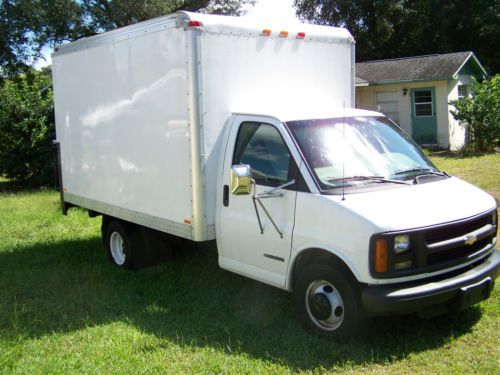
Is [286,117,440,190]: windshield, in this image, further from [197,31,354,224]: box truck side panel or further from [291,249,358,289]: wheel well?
[291,249,358,289]: wheel well

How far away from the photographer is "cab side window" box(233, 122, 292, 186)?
200 inches

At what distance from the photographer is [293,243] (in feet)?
16.0

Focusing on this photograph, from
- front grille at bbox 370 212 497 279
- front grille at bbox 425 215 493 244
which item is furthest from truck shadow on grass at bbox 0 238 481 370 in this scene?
front grille at bbox 425 215 493 244

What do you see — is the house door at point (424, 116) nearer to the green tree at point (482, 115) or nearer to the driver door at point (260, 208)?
the green tree at point (482, 115)

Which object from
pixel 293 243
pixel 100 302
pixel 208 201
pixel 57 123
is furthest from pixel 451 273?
pixel 57 123

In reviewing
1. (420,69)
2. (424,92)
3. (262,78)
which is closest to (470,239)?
(262,78)

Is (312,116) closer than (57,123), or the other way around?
(312,116)

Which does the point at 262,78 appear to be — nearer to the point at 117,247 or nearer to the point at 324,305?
the point at 324,305

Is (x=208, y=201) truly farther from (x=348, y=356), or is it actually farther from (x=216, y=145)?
(x=348, y=356)

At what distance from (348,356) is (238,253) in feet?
4.89

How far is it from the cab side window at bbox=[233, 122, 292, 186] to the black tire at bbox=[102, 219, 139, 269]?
2.31 metres

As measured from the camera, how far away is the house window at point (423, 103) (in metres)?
21.6

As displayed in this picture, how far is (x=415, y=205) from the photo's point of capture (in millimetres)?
4461

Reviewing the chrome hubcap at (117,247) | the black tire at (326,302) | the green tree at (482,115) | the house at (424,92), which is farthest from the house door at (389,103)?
the black tire at (326,302)
